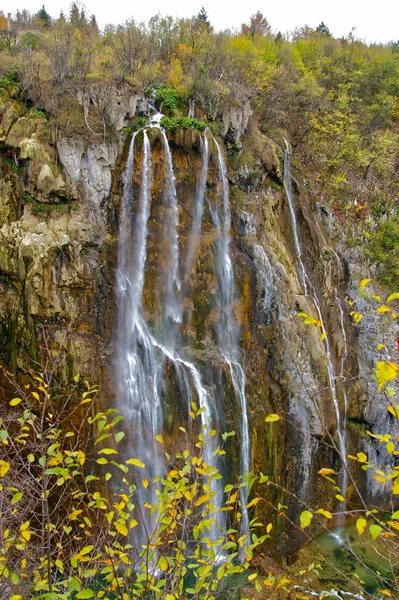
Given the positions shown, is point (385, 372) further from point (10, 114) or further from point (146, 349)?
point (10, 114)

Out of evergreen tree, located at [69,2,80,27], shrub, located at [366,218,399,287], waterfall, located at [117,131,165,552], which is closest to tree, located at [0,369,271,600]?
waterfall, located at [117,131,165,552]

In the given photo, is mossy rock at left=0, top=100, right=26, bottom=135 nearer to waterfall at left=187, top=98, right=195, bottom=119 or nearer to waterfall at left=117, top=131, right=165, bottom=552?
waterfall at left=117, top=131, right=165, bottom=552

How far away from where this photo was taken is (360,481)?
16.4 m

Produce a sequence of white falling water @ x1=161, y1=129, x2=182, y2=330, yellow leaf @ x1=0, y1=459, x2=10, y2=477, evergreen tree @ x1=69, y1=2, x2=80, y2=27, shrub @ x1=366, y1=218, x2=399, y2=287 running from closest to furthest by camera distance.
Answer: yellow leaf @ x1=0, y1=459, x2=10, y2=477
white falling water @ x1=161, y1=129, x2=182, y2=330
shrub @ x1=366, y1=218, x2=399, y2=287
evergreen tree @ x1=69, y1=2, x2=80, y2=27

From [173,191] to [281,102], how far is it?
34.4ft

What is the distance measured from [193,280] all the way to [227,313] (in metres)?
1.73

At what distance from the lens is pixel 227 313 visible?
607 inches

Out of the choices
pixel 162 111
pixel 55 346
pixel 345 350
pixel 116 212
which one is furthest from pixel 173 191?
pixel 345 350

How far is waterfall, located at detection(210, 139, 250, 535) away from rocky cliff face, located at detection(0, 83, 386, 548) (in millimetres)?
268

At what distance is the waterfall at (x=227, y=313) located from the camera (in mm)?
14047

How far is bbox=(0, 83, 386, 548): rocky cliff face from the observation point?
12820 mm

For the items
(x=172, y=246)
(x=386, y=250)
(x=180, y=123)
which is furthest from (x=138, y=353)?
(x=386, y=250)

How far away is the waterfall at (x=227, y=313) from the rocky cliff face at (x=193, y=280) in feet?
0.88

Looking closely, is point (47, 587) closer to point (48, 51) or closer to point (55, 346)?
point (55, 346)
